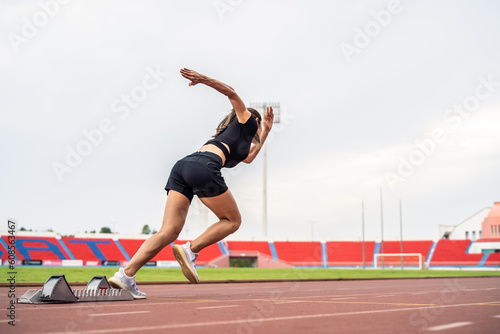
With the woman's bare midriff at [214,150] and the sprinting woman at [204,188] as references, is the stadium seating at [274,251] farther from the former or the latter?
the woman's bare midriff at [214,150]

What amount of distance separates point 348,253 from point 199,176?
202 feet

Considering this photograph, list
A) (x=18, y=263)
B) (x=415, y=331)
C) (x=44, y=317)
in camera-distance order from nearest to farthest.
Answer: (x=415, y=331), (x=44, y=317), (x=18, y=263)

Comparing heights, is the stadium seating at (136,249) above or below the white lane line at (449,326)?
below

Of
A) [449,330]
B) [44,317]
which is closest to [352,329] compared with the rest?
[449,330]

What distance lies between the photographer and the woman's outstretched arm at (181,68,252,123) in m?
5.41

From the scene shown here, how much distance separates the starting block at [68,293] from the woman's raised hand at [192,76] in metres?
2.38

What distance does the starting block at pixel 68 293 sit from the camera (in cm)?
534

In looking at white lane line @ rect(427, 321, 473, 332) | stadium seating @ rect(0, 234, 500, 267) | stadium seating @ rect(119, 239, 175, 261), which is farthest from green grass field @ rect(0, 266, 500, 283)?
stadium seating @ rect(119, 239, 175, 261)

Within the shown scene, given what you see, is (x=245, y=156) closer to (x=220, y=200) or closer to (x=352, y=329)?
(x=220, y=200)

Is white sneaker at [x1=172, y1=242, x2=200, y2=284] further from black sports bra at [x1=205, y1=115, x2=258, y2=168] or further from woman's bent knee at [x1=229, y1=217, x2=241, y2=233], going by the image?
black sports bra at [x1=205, y1=115, x2=258, y2=168]

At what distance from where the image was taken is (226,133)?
19.8 feet

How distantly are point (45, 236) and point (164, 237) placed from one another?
5226cm

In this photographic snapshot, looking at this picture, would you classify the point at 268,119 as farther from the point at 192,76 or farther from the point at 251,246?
the point at 251,246

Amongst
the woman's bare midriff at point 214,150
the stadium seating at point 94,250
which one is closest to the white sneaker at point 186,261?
the woman's bare midriff at point 214,150
